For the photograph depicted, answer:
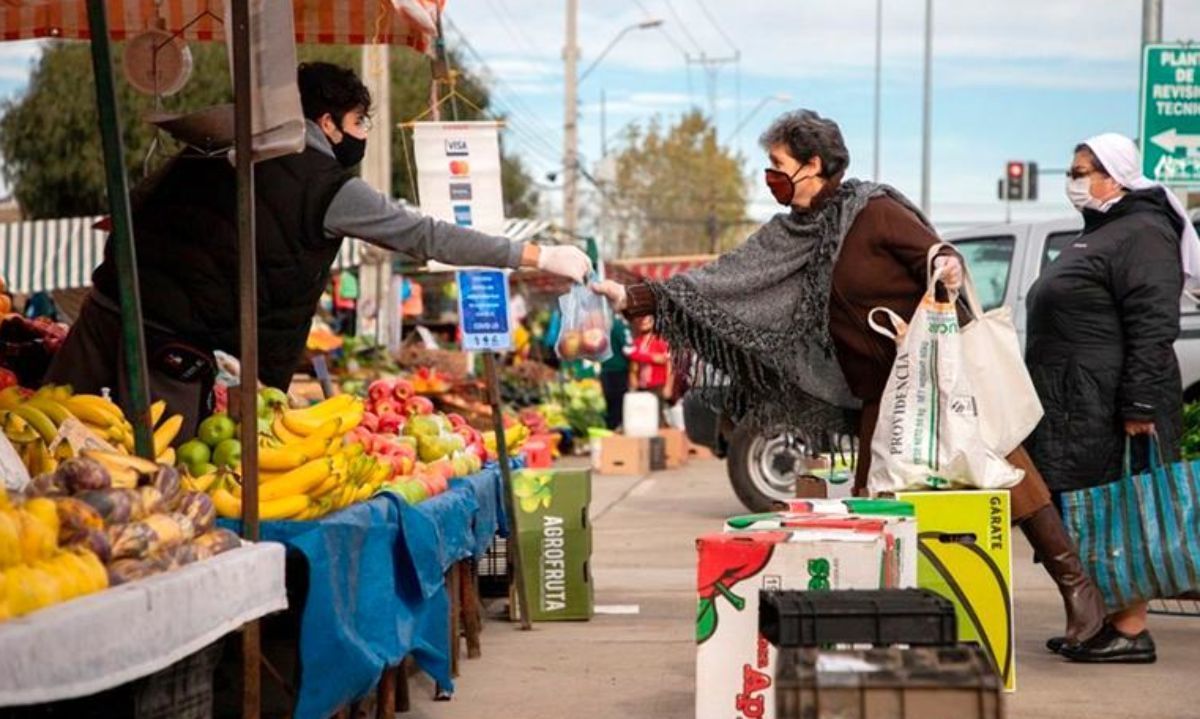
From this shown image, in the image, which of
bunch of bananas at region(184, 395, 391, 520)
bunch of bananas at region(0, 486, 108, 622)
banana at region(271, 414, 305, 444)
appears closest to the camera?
bunch of bananas at region(0, 486, 108, 622)

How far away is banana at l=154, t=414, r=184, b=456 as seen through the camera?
20.3 feet

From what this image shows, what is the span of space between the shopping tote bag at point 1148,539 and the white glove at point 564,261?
2.68 metres

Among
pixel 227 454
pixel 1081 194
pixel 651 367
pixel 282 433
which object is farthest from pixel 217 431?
pixel 651 367

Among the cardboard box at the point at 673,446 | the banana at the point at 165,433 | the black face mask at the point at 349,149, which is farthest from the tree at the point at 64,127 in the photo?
the banana at the point at 165,433

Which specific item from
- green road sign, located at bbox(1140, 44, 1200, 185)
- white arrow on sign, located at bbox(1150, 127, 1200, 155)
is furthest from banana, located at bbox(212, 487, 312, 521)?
white arrow on sign, located at bbox(1150, 127, 1200, 155)

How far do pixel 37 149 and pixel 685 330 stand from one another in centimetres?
3813

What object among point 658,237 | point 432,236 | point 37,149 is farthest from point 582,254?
point 658,237

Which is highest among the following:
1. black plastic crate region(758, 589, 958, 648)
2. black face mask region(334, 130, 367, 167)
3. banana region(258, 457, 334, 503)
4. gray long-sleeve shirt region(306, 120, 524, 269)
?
black face mask region(334, 130, 367, 167)

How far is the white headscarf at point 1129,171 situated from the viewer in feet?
27.7

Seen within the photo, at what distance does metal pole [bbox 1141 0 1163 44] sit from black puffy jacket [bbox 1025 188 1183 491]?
27.4 feet

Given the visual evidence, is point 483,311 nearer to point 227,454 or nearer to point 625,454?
point 227,454

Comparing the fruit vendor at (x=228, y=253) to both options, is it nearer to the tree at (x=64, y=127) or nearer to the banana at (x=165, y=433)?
the banana at (x=165, y=433)

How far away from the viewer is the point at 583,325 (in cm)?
811

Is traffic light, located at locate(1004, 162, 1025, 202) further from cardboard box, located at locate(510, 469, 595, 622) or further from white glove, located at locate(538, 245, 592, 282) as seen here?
white glove, located at locate(538, 245, 592, 282)
